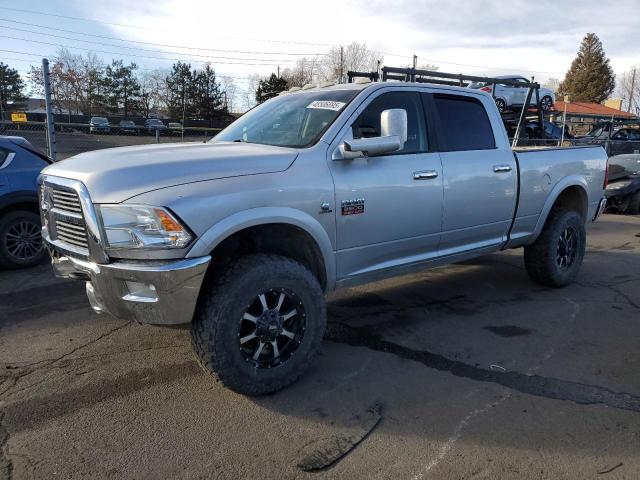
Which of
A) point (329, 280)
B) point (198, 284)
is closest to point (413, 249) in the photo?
point (329, 280)

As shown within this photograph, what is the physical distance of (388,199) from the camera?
3.93 m

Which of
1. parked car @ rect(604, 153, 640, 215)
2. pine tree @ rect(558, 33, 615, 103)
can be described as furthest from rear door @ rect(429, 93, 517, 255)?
pine tree @ rect(558, 33, 615, 103)

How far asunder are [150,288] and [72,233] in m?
0.73

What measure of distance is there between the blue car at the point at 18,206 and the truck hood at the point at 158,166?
3.35m

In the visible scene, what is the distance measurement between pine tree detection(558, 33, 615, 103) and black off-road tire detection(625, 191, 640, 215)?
64.4 m

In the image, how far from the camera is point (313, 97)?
14.3 feet

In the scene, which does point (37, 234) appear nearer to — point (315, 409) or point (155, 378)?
point (155, 378)

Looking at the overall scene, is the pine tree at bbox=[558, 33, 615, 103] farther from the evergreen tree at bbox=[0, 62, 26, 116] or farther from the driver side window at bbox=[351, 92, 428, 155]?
the driver side window at bbox=[351, 92, 428, 155]

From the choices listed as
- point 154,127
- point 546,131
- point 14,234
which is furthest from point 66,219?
point 546,131

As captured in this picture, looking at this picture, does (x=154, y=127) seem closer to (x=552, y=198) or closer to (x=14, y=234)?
(x=14, y=234)

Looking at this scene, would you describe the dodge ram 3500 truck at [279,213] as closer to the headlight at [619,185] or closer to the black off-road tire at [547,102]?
the headlight at [619,185]

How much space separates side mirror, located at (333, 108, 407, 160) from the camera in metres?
3.58

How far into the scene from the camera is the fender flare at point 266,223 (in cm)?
299

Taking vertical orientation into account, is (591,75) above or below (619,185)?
above
